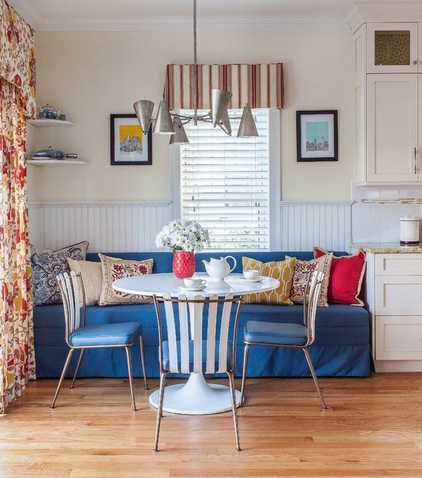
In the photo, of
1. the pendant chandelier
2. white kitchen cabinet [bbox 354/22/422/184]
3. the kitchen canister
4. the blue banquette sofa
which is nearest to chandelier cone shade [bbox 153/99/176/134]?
the pendant chandelier

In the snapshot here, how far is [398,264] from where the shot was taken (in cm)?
439

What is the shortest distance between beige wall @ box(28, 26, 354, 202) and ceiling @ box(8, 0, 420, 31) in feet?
0.23

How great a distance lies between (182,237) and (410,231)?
6.46ft

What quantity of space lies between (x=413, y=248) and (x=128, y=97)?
258 centimetres

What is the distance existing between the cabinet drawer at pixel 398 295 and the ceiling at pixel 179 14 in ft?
6.83

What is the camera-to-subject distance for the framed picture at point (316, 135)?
4988 millimetres

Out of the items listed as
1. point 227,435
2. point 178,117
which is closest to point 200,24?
point 178,117

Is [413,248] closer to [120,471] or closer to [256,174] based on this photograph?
[256,174]

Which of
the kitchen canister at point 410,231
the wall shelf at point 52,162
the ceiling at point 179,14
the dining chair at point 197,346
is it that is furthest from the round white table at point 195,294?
the ceiling at point 179,14

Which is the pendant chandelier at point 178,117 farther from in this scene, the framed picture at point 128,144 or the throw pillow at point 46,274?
the throw pillow at point 46,274

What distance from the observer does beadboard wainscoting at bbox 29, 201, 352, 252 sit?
16.5ft

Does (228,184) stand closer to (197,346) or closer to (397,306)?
(397,306)

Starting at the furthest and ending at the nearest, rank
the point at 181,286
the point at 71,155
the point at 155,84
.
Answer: the point at 155,84 → the point at 71,155 → the point at 181,286

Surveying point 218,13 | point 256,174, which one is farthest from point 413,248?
point 218,13
